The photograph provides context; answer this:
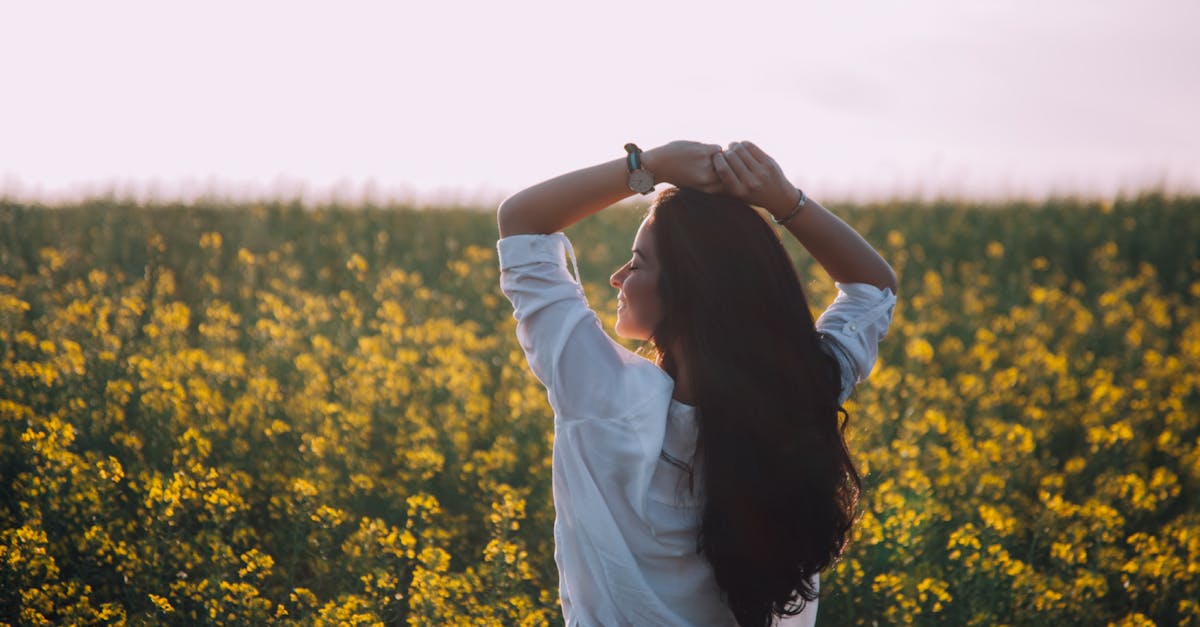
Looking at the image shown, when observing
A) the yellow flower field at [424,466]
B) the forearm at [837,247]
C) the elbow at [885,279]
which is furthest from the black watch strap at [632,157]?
the yellow flower field at [424,466]

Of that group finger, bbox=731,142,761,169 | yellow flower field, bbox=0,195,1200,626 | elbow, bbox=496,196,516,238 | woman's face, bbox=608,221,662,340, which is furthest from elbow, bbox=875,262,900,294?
elbow, bbox=496,196,516,238

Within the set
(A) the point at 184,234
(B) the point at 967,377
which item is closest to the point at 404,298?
(A) the point at 184,234

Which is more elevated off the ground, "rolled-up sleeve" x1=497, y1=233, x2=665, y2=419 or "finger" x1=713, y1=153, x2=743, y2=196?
"finger" x1=713, y1=153, x2=743, y2=196

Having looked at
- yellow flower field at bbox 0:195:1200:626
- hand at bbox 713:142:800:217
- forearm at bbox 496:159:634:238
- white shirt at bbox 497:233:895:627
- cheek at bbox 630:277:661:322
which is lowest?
yellow flower field at bbox 0:195:1200:626

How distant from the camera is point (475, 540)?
4434 mm

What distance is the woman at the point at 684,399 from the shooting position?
73.8 inches

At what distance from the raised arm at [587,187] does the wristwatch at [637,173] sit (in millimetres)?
10

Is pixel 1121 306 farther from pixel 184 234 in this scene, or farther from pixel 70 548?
pixel 184 234

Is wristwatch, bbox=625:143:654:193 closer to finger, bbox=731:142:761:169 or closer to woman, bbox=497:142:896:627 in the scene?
woman, bbox=497:142:896:627

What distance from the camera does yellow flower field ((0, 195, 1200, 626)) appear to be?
10.8 feet

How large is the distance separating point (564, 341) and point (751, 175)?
1.68 feet

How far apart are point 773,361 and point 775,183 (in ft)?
1.23

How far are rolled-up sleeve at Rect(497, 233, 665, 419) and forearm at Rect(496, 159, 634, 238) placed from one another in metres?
0.03

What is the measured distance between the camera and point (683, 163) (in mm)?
1928
